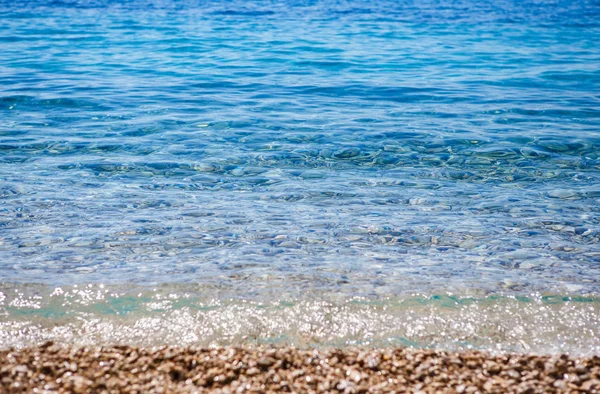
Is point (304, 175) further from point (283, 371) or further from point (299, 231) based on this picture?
point (283, 371)

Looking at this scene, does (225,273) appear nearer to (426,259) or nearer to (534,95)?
(426,259)

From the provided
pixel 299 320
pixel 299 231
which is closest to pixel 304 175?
pixel 299 231

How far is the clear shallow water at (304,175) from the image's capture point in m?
5.17

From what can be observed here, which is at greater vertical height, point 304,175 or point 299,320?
point 299,320

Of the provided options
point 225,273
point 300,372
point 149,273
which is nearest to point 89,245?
point 149,273

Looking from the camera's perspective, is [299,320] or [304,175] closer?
[299,320]

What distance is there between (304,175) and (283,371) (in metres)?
4.44

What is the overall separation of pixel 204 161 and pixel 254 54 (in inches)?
387

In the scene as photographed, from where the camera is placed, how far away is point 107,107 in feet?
38.6

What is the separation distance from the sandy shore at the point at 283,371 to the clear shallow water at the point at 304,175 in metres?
0.40

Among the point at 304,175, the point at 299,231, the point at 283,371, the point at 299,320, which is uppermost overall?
the point at 283,371

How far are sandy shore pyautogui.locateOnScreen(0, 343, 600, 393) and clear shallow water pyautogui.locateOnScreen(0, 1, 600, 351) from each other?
15.7 inches

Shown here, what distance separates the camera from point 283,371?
378 cm

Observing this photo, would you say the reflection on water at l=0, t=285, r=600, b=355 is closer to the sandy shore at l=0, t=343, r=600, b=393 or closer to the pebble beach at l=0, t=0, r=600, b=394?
the pebble beach at l=0, t=0, r=600, b=394
